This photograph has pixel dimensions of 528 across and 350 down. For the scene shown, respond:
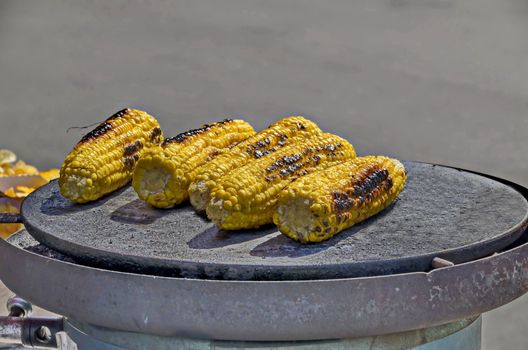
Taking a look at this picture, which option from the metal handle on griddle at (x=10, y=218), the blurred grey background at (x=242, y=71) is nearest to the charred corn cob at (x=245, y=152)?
the metal handle on griddle at (x=10, y=218)

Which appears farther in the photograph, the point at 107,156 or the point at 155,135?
the point at 155,135

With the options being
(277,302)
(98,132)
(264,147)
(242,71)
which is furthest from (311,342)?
(242,71)

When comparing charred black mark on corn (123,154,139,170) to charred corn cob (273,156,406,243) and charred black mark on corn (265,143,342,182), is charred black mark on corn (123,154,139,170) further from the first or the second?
charred corn cob (273,156,406,243)

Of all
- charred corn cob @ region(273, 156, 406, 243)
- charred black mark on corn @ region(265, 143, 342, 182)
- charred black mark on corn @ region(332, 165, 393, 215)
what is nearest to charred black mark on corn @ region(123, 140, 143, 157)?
charred black mark on corn @ region(265, 143, 342, 182)

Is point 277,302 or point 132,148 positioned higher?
point 132,148

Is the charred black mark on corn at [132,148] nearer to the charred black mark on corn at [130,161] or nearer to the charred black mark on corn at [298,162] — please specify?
the charred black mark on corn at [130,161]

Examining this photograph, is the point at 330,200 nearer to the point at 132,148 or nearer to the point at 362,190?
the point at 362,190
